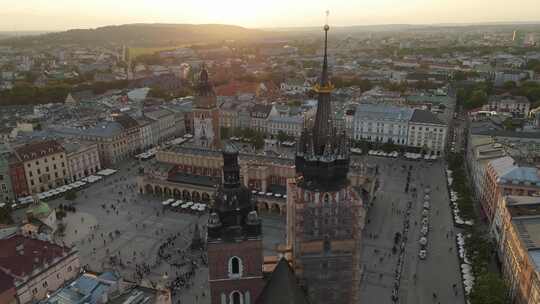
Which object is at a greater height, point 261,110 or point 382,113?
point 382,113

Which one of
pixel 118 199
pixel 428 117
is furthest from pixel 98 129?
pixel 428 117

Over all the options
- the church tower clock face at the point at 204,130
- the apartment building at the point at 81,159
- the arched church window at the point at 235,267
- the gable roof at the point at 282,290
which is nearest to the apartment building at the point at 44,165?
the apartment building at the point at 81,159

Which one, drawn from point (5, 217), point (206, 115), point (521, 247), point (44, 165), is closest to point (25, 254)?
point (5, 217)

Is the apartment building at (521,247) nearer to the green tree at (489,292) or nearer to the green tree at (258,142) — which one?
the green tree at (489,292)

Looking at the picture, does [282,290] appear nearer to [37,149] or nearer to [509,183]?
[509,183]

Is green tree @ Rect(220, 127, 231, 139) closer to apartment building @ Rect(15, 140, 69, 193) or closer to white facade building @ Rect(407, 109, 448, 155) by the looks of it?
apartment building @ Rect(15, 140, 69, 193)

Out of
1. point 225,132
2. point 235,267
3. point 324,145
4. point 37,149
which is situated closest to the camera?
point 235,267

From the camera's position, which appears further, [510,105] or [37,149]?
[510,105]
